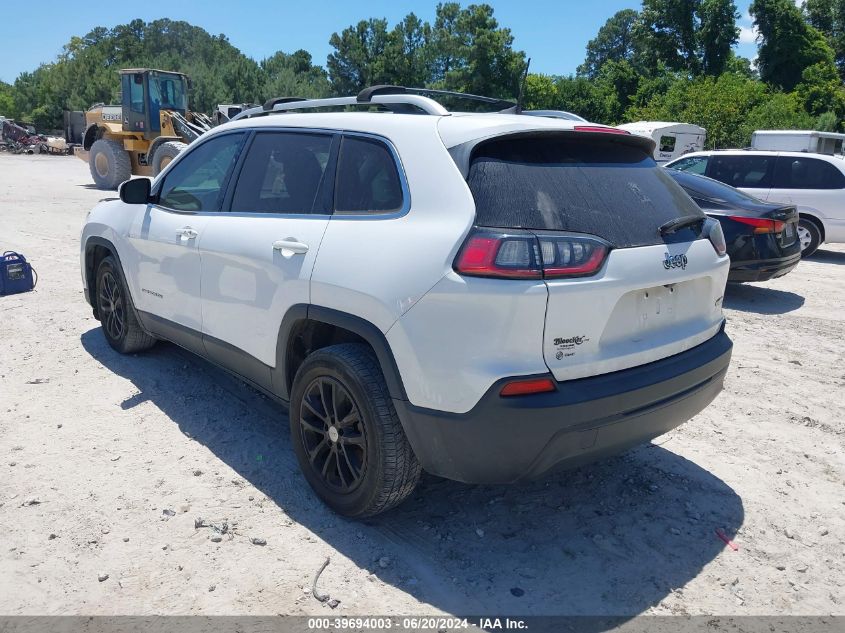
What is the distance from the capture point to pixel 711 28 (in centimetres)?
4994

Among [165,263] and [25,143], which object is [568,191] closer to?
[165,263]

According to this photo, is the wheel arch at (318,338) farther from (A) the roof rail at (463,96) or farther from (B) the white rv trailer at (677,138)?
(B) the white rv trailer at (677,138)

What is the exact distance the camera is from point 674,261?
9.69 feet

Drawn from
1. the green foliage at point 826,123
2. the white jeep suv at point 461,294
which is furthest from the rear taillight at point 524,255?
the green foliage at point 826,123

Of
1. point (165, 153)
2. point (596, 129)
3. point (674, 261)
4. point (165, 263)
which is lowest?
point (165, 263)

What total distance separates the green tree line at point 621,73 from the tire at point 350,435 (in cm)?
2993

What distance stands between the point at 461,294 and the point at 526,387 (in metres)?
0.42

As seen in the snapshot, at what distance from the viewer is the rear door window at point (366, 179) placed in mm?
3018

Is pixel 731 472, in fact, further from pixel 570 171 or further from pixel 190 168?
pixel 190 168

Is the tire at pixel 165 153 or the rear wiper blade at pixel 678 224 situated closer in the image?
the rear wiper blade at pixel 678 224

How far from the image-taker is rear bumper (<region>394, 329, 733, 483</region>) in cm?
254

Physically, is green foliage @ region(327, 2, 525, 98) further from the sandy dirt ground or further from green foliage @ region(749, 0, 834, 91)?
the sandy dirt ground

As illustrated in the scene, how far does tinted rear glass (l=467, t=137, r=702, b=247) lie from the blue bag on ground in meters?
6.11

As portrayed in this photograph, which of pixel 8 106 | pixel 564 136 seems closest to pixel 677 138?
pixel 564 136
